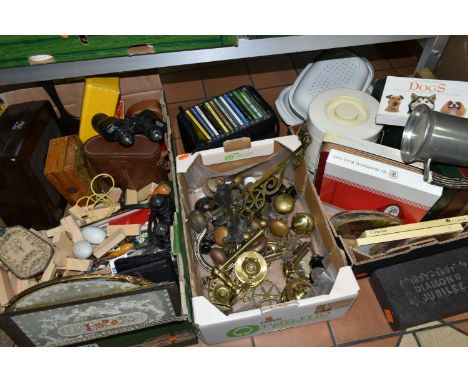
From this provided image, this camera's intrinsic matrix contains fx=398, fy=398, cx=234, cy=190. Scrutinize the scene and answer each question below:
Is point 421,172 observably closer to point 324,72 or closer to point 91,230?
point 324,72

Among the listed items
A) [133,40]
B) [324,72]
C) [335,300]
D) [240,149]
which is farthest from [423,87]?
[133,40]

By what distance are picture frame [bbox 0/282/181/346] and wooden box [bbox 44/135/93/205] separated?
46 centimetres

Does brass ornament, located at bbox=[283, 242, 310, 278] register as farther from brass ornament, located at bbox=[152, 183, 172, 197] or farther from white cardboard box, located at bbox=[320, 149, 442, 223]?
brass ornament, located at bbox=[152, 183, 172, 197]

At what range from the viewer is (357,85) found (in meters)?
1.52

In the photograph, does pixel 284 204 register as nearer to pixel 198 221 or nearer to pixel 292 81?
pixel 198 221

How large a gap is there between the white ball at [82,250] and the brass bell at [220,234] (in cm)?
39

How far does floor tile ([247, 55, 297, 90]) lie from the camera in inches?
73.3

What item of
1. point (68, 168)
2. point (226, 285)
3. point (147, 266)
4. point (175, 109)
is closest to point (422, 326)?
point (226, 285)

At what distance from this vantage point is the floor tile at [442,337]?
3.76 ft

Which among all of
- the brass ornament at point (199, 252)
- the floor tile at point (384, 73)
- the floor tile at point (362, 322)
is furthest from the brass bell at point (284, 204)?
the floor tile at point (384, 73)

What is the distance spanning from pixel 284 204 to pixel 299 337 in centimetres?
40

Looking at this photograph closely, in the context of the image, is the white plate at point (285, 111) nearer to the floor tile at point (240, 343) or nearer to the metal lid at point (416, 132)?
the metal lid at point (416, 132)

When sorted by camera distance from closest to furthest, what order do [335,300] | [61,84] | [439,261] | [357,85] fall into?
[335,300], [439,261], [61,84], [357,85]

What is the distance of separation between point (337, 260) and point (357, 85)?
749mm
